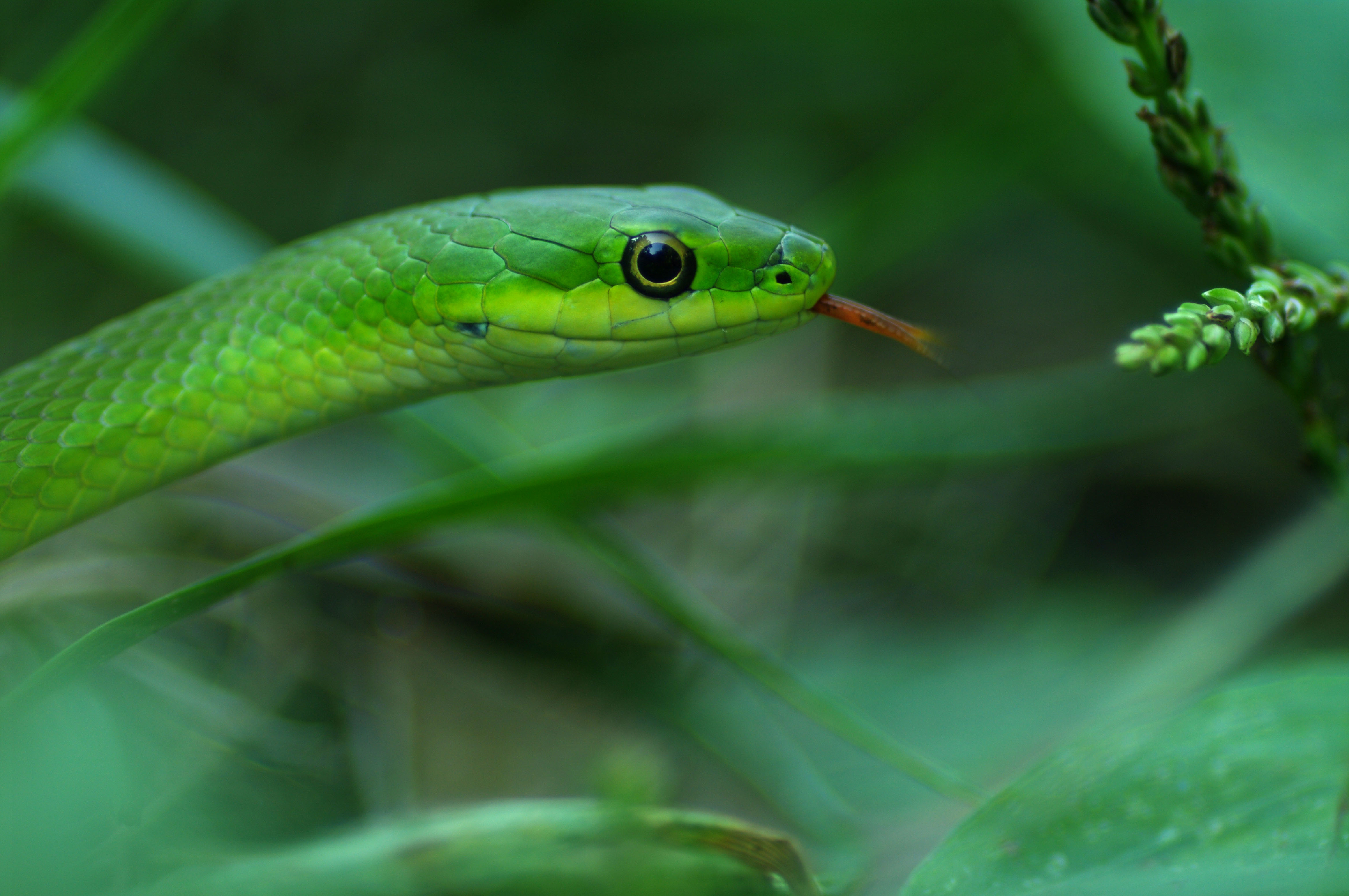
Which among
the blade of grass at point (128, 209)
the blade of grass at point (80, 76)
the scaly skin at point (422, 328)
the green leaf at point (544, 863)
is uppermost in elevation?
the blade of grass at point (128, 209)

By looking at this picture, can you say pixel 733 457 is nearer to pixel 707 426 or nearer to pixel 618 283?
pixel 618 283

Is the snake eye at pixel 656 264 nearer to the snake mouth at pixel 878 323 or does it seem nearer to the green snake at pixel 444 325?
the green snake at pixel 444 325

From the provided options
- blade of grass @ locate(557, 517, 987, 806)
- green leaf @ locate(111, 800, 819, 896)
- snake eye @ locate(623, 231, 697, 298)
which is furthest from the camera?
snake eye @ locate(623, 231, 697, 298)

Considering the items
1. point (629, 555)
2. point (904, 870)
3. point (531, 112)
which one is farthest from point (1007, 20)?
point (904, 870)

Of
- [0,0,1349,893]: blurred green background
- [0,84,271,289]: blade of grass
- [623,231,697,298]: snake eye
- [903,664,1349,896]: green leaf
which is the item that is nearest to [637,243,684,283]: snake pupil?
[623,231,697,298]: snake eye

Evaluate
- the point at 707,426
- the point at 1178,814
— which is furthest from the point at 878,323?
the point at 1178,814

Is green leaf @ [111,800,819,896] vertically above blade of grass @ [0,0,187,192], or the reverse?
blade of grass @ [0,0,187,192]

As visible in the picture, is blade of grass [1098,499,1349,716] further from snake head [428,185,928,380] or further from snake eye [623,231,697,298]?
snake eye [623,231,697,298]

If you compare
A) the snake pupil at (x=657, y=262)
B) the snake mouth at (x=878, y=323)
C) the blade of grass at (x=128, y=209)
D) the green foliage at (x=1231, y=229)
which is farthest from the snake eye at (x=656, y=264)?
the blade of grass at (x=128, y=209)
